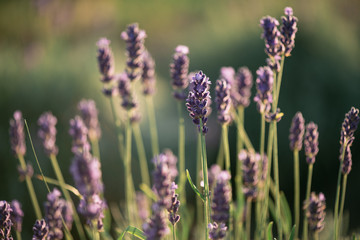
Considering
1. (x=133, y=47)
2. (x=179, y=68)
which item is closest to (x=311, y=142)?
(x=179, y=68)

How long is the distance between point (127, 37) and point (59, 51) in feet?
9.73

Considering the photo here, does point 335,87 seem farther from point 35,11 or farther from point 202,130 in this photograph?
point 35,11

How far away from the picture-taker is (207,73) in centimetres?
461

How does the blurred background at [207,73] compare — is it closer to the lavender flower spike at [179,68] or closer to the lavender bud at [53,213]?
the lavender bud at [53,213]

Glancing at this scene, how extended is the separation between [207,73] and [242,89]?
8.52ft

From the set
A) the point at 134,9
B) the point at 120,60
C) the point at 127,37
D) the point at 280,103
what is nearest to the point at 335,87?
the point at 280,103

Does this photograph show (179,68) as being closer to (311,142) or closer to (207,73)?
(311,142)

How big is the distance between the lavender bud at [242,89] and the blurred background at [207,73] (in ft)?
4.80

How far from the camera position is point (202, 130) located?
1257 millimetres

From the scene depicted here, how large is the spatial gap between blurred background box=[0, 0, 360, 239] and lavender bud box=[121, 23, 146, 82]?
1672 mm

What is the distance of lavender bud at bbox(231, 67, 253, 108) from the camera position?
6.61 ft

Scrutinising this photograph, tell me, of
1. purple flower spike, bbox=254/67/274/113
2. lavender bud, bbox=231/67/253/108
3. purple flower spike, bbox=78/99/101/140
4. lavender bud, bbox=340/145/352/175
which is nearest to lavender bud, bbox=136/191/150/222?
purple flower spike, bbox=78/99/101/140

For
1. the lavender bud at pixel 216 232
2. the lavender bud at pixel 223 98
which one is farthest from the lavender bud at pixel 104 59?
the lavender bud at pixel 216 232

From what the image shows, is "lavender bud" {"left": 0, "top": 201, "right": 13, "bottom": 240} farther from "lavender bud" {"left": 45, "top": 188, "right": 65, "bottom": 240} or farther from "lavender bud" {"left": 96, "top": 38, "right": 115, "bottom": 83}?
"lavender bud" {"left": 96, "top": 38, "right": 115, "bottom": 83}
